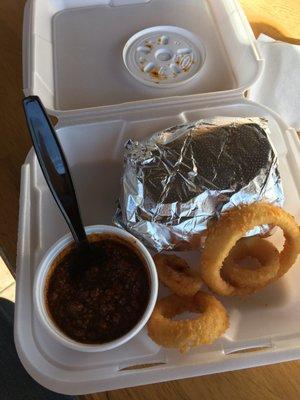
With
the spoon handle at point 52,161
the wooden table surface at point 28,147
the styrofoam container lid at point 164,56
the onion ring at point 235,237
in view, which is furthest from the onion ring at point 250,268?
the styrofoam container lid at point 164,56

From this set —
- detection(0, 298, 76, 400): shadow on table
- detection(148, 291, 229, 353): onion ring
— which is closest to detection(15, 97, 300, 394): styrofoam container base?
detection(148, 291, 229, 353): onion ring

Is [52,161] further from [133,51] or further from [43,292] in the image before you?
[133,51]

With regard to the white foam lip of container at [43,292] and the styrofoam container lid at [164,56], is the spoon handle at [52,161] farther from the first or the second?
the styrofoam container lid at [164,56]

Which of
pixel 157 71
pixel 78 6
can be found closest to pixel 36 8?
pixel 78 6

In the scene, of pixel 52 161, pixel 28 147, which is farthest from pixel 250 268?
pixel 28 147

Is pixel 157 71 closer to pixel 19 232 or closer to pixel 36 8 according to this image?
pixel 36 8

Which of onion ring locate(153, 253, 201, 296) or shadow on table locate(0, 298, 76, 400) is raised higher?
onion ring locate(153, 253, 201, 296)

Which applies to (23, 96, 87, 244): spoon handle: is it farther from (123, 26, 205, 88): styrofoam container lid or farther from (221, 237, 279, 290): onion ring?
(123, 26, 205, 88): styrofoam container lid
